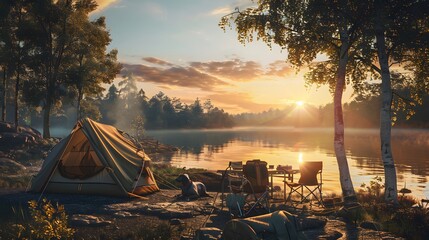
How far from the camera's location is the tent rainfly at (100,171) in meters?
12.9

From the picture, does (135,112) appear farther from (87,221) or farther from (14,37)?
(87,221)

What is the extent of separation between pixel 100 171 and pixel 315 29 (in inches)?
350

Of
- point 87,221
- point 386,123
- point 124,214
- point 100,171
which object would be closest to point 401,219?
point 386,123

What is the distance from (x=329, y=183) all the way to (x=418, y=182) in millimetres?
5823

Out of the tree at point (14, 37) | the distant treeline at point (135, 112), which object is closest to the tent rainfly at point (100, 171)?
the tree at point (14, 37)

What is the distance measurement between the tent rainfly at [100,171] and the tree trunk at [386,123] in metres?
8.01

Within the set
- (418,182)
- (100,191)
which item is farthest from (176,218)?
(418,182)

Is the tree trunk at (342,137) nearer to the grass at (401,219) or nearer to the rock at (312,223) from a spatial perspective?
the grass at (401,219)

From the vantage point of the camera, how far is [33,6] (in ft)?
109

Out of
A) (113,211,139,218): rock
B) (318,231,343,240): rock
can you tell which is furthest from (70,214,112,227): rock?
(318,231,343,240): rock

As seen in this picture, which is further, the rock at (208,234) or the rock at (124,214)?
the rock at (124,214)

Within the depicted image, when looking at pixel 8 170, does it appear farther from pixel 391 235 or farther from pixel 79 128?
pixel 391 235

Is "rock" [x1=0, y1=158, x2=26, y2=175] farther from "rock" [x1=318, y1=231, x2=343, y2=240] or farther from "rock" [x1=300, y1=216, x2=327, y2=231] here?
"rock" [x1=318, y1=231, x2=343, y2=240]

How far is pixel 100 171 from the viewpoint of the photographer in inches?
518
